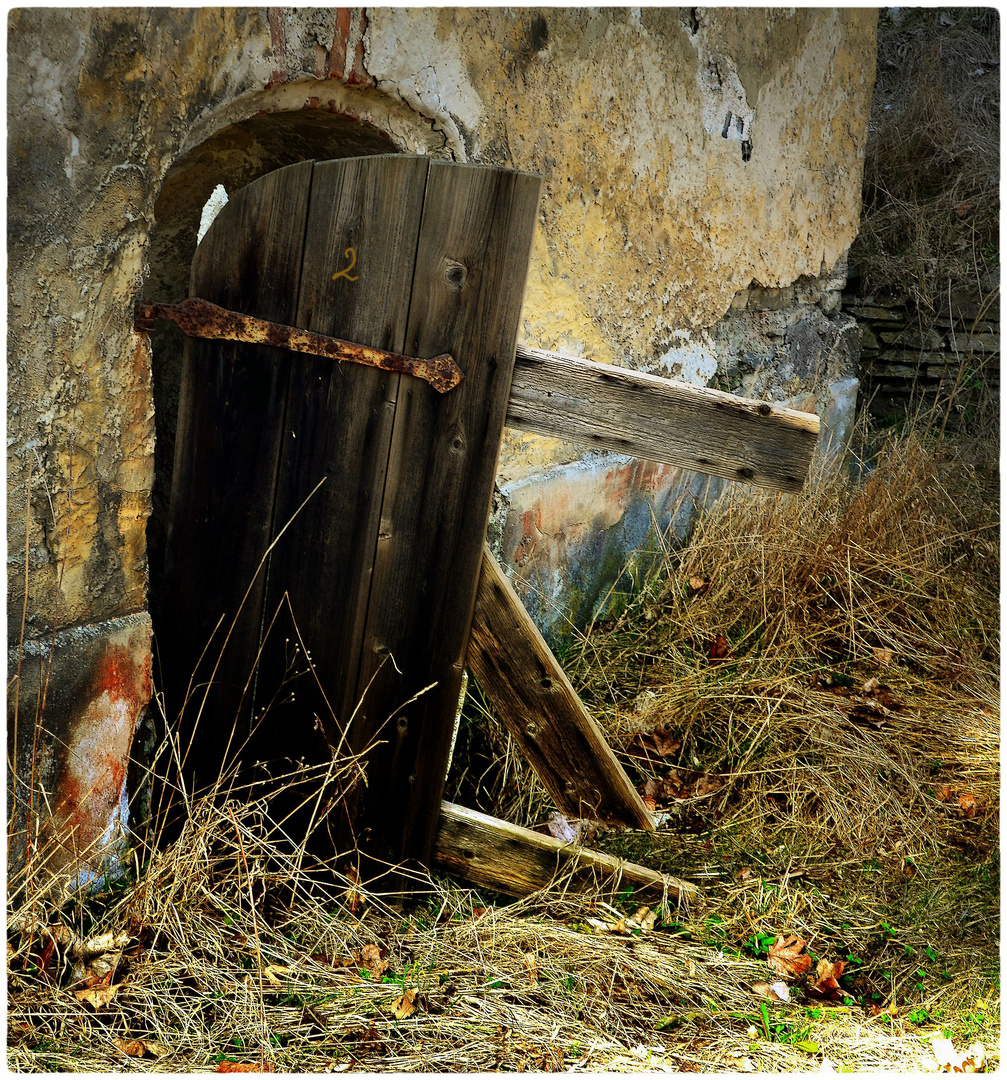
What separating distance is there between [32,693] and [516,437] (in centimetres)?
176

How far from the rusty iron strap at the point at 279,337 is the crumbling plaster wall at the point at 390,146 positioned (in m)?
0.10

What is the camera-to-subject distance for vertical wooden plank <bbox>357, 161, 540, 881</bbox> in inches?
75.3

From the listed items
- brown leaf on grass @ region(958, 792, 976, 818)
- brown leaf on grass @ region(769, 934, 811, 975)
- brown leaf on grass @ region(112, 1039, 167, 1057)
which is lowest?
brown leaf on grass @ region(112, 1039, 167, 1057)

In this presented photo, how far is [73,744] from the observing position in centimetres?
204

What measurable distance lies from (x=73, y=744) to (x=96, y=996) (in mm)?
540

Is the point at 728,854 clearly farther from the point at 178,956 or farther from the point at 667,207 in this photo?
the point at 667,207

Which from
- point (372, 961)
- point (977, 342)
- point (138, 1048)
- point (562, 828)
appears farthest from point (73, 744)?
point (977, 342)

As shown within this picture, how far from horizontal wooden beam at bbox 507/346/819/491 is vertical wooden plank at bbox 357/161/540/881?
0.29ft

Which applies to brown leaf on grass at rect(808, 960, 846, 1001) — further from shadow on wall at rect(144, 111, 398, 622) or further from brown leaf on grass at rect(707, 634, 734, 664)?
shadow on wall at rect(144, 111, 398, 622)

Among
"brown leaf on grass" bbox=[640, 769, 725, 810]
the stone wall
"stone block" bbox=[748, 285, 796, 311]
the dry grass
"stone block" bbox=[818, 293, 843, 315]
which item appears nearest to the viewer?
the dry grass

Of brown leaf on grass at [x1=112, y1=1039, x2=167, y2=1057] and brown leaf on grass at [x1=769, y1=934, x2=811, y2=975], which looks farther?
brown leaf on grass at [x1=769, y1=934, x2=811, y2=975]

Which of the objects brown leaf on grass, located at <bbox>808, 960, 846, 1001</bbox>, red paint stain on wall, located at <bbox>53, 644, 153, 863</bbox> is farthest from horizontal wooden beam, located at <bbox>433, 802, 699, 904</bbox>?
red paint stain on wall, located at <bbox>53, 644, 153, 863</bbox>

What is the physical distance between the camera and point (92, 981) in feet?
6.13

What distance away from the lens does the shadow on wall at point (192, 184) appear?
2420 millimetres
